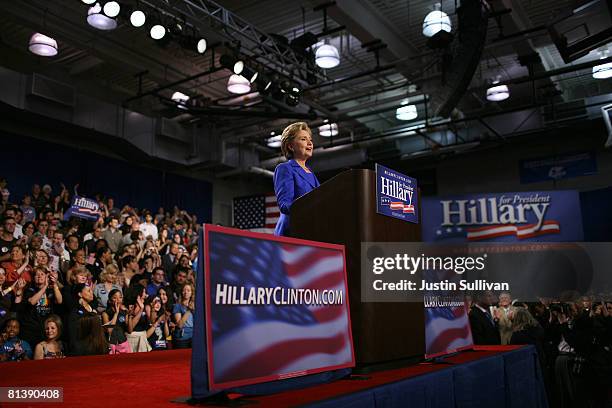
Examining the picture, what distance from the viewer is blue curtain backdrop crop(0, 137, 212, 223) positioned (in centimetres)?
1002

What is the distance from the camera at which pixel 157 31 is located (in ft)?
21.9

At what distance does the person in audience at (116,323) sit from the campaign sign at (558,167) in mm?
10949

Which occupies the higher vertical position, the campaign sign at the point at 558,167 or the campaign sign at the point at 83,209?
the campaign sign at the point at 558,167

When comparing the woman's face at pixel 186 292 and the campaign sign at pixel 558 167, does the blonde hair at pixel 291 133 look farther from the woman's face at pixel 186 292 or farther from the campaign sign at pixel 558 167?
the campaign sign at pixel 558 167

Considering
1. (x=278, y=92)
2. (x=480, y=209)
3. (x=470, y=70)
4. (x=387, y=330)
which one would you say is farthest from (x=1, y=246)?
(x=480, y=209)

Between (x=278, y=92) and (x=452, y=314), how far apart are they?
6243 millimetres

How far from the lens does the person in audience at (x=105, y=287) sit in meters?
5.86

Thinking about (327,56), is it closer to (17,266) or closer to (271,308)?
(17,266)

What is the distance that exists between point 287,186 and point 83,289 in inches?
155

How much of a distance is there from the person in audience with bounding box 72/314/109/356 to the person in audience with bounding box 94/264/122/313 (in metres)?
0.95

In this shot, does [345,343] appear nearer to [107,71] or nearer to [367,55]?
[367,55]

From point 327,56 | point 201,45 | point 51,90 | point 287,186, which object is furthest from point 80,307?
point 51,90

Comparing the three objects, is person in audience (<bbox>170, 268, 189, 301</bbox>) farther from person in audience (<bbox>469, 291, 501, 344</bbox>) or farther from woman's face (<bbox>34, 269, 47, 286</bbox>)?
person in audience (<bbox>469, 291, 501, 344</bbox>)

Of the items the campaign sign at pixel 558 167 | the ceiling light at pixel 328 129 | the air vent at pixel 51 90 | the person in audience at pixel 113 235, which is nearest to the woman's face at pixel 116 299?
the person in audience at pixel 113 235
